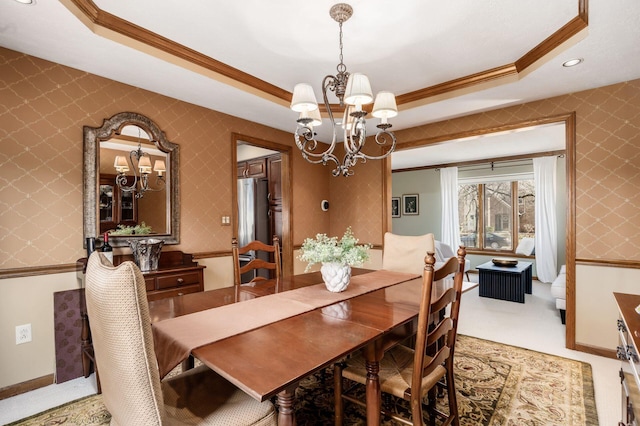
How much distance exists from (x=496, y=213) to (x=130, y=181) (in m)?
6.57

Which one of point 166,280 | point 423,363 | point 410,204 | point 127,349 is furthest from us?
point 410,204

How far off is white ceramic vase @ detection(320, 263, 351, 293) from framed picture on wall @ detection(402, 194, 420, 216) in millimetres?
6046

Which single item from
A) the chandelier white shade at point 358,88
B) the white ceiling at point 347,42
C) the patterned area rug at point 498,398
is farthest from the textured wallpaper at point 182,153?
the chandelier white shade at point 358,88

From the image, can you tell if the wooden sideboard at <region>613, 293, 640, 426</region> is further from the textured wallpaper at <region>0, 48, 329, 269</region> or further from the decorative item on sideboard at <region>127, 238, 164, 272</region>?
the textured wallpaper at <region>0, 48, 329, 269</region>

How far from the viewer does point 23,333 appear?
2.22m

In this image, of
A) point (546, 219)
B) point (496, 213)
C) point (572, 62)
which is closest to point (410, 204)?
point (496, 213)

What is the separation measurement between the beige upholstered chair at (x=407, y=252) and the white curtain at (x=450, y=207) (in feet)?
15.2

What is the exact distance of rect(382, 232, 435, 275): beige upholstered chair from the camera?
262 cm

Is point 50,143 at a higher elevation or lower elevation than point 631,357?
higher

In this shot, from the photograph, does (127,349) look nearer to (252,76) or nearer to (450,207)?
(252,76)

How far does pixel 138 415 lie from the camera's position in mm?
949

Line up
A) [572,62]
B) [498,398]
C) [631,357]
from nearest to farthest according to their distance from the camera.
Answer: [631,357] → [498,398] → [572,62]

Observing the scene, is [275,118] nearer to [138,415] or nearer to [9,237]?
[9,237]

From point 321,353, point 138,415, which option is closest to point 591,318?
point 321,353
